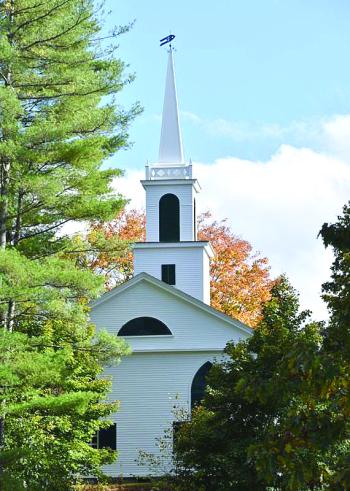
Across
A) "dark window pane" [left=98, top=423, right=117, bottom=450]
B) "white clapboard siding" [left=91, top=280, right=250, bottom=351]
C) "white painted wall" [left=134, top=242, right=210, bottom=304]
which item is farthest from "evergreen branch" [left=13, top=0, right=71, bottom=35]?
"white painted wall" [left=134, top=242, right=210, bottom=304]

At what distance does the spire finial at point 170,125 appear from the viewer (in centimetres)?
3766

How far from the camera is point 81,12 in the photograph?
21.8 m

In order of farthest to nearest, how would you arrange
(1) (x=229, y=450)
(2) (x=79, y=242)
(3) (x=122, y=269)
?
(3) (x=122, y=269) → (2) (x=79, y=242) → (1) (x=229, y=450)

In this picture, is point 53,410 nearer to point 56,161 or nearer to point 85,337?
point 85,337

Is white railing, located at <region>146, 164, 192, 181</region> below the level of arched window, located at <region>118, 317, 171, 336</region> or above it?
above

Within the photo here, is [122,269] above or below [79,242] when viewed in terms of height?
above

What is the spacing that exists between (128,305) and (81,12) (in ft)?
43.8

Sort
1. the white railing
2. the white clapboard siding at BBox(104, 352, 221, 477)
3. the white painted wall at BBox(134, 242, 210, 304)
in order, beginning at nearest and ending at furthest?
the white clapboard siding at BBox(104, 352, 221, 477) → the white painted wall at BBox(134, 242, 210, 304) → the white railing

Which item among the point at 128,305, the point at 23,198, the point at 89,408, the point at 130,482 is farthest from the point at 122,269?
the point at 23,198

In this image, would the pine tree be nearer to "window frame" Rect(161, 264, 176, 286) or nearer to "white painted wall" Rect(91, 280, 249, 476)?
"white painted wall" Rect(91, 280, 249, 476)

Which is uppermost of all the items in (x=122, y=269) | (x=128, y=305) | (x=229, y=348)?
(x=122, y=269)

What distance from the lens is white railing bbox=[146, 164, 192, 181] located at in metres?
37.0

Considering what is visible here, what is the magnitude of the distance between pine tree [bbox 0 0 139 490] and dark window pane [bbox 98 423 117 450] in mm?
7605

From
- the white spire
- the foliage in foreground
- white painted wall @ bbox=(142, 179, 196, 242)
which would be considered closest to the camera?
the foliage in foreground
